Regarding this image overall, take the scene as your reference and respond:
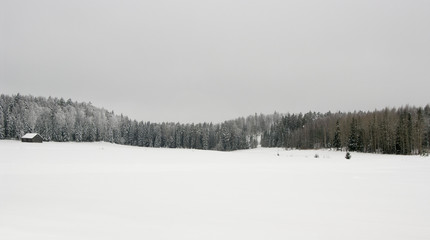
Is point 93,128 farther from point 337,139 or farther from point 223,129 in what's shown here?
point 337,139

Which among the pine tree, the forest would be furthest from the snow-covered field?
the pine tree

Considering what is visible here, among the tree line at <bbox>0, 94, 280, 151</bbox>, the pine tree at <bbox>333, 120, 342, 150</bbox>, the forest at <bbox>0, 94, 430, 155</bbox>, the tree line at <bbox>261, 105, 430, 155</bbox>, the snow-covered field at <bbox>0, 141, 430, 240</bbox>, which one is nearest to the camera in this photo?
the snow-covered field at <bbox>0, 141, 430, 240</bbox>

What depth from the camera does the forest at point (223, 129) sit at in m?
68.8

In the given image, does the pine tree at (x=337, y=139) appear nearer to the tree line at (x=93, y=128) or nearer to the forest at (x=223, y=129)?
the forest at (x=223, y=129)

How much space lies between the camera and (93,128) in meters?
116

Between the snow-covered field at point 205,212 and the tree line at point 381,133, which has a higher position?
the tree line at point 381,133

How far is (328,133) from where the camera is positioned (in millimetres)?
92750

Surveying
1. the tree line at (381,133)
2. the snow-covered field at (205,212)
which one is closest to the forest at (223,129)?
the tree line at (381,133)

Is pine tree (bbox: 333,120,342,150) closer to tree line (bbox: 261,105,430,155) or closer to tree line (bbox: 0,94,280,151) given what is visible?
tree line (bbox: 261,105,430,155)

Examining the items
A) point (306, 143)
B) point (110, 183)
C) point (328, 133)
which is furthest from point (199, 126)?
point (110, 183)

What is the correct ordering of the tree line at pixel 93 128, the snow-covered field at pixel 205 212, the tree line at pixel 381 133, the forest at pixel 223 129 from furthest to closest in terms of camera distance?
the tree line at pixel 93 128, the forest at pixel 223 129, the tree line at pixel 381 133, the snow-covered field at pixel 205 212

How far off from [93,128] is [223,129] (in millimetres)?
54234

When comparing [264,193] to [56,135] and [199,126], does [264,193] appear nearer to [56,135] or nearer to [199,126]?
[56,135]

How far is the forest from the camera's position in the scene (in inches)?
2707
